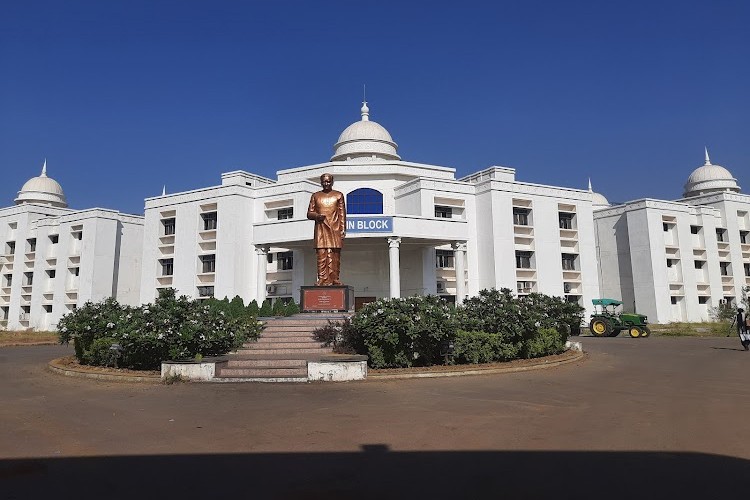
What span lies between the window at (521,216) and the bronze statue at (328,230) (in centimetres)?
1637

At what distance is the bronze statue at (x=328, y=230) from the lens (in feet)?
63.0

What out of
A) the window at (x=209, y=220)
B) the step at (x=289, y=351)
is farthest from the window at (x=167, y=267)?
the step at (x=289, y=351)

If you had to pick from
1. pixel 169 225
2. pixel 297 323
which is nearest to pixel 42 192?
pixel 169 225

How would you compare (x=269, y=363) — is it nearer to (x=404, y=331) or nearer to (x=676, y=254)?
(x=404, y=331)

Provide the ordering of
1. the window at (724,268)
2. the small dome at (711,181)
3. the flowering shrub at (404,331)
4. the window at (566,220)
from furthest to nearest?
the small dome at (711,181), the window at (724,268), the window at (566,220), the flowering shrub at (404,331)

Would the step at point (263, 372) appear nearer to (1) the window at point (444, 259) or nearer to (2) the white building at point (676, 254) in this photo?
(1) the window at point (444, 259)

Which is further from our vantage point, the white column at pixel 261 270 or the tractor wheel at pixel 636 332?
the white column at pixel 261 270

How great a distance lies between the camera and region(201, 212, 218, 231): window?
105 ft

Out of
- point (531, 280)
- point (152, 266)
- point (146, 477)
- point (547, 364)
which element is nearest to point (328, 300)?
point (547, 364)

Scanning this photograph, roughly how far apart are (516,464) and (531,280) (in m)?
28.4

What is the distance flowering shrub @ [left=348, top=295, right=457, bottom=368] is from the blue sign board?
44.8 feet

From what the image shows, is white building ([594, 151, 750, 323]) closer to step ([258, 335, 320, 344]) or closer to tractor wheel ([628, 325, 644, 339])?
tractor wheel ([628, 325, 644, 339])

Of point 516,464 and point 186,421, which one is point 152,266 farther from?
point 516,464

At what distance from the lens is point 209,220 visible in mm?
32281
